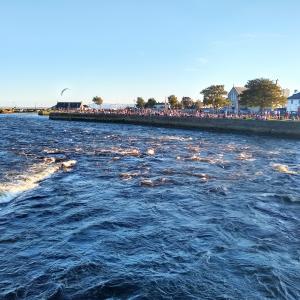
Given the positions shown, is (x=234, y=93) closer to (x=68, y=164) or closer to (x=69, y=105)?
(x=69, y=105)

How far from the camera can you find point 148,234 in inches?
547

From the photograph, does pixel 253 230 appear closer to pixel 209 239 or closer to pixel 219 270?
pixel 209 239

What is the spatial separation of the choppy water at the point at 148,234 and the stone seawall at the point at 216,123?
34510mm

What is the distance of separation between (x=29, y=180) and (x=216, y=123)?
55.3 metres

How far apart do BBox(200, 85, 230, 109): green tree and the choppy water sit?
99.9 metres

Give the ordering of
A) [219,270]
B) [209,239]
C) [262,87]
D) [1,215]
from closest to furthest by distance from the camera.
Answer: [219,270], [209,239], [1,215], [262,87]

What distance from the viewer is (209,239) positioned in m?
13.5

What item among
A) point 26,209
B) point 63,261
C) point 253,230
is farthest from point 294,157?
point 63,261

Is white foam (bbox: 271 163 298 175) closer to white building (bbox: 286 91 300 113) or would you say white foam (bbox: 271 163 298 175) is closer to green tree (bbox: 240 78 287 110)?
green tree (bbox: 240 78 287 110)

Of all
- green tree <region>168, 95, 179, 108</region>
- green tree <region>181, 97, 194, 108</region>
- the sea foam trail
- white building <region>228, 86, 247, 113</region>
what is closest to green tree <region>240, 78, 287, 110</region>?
white building <region>228, 86, 247, 113</region>

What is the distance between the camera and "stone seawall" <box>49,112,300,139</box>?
194 ft

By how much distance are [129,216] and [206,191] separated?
5.92 m

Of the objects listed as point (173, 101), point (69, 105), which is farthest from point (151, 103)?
point (69, 105)

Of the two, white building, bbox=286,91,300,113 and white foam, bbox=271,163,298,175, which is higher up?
white building, bbox=286,91,300,113
